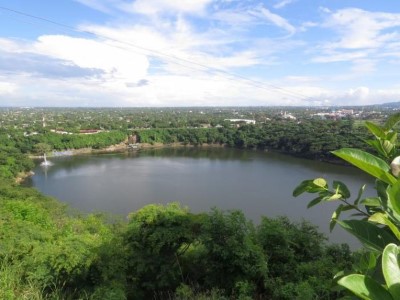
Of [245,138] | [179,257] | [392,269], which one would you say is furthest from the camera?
[245,138]

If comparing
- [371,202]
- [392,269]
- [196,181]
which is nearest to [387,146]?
[371,202]

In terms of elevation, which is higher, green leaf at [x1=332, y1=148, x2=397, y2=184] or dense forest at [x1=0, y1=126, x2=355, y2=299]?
green leaf at [x1=332, y1=148, x2=397, y2=184]

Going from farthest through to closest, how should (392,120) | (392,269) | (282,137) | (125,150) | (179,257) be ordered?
1. (125,150)
2. (282,137)
3. (179,257)
4. (392,120)
5. (392,269)

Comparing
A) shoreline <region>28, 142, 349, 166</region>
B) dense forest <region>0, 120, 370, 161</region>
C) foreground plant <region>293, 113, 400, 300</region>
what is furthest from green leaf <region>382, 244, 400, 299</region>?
shoreline <region>28, 142, 349, 166</region>

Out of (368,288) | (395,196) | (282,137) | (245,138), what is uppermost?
(395,196)

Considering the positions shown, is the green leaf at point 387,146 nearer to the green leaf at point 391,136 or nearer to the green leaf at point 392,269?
the green leaf at point 391,136

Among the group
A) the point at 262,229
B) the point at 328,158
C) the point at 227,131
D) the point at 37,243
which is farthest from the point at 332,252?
the point at 227,131

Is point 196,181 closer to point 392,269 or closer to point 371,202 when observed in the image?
point 371,202

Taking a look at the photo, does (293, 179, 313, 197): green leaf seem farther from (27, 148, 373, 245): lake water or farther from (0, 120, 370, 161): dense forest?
(0, 120, 370, 161): dense forest
